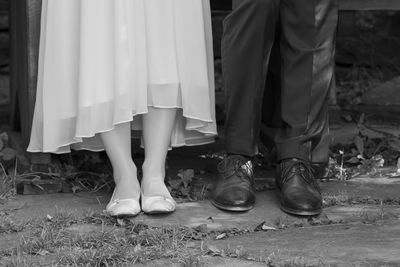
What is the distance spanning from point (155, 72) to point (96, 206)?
1.85 ft

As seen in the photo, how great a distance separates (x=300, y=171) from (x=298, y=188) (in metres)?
0.09

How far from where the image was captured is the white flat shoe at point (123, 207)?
3.09 meters

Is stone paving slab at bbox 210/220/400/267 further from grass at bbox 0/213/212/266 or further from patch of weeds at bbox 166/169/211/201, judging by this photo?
patch of weeds at bbox 166/169/211/201

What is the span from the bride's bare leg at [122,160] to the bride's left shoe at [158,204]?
68mm

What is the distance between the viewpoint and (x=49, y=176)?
3543mm

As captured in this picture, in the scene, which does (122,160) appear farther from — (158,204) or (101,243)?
(101,243)

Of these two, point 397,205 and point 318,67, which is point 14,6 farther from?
point 397,205

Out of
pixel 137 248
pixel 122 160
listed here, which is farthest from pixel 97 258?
pixel 122 160

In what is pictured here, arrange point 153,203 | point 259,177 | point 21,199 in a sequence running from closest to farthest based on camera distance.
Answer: point 153,203 → point 21,199 → point 259,177

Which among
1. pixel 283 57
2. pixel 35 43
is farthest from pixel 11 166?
pixel 283 57

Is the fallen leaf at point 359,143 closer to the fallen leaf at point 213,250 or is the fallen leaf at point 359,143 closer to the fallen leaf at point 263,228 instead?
the fallen leaf at point 263,228

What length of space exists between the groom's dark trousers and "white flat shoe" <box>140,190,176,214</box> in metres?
0.35

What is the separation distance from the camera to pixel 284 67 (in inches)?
129

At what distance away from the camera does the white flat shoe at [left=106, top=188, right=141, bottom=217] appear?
3.09 metres
